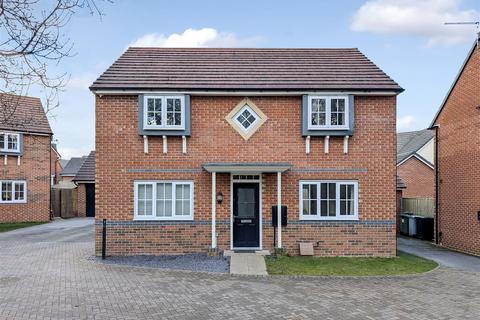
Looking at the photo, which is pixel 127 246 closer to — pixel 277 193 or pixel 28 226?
pixel 277 193

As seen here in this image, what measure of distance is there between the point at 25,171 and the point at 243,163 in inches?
622

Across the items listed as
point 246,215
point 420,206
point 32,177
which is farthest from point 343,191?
point 32,177

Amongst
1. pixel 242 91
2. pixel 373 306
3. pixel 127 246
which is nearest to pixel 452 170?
pixel 242 91

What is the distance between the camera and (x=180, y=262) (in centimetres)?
1138

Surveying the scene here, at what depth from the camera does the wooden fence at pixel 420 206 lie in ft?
59.0

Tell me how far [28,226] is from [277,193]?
1510 cm

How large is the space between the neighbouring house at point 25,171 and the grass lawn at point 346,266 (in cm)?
1590

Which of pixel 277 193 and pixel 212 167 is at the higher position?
pixel 212 167

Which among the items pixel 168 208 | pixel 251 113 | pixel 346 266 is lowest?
pixel 346 266

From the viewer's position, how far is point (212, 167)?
1218cm

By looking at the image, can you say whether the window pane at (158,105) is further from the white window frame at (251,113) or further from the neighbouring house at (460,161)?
the neighbouring house at (460,161)

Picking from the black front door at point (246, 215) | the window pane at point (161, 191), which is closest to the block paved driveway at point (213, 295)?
the window pane at point (161, 191)

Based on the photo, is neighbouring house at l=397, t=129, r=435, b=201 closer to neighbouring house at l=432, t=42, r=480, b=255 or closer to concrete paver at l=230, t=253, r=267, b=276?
neighbouring house at l=432, t=42, r=480, b=255

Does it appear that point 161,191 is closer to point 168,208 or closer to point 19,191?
point 168,208
